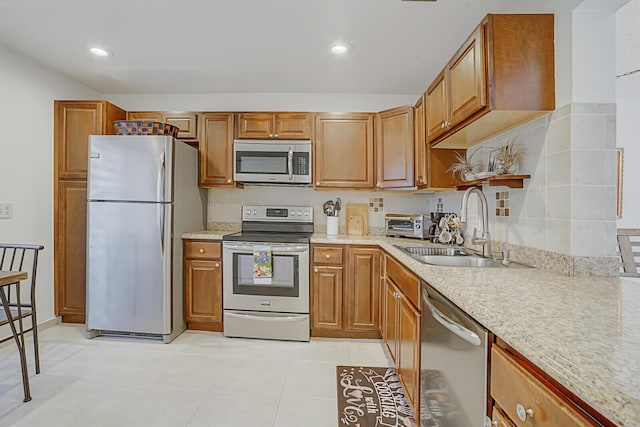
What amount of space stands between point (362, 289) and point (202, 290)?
1459 millimetres

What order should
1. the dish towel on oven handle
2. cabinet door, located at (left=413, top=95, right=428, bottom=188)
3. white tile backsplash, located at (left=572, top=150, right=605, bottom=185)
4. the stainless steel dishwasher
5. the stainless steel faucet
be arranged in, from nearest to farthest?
1. the stainless steel dishwasher
2. white tile backsplash, located at (left=572, top=150, right=605, bottom=185)
3. the stainless steel faucet
4. cabinet door, located at (left=413, top=95, right=428, bottom=188)
5. the dish towel on oven handle

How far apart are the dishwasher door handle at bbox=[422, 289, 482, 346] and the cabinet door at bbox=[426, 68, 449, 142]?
125 cm

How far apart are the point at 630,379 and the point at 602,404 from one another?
0.09 metres

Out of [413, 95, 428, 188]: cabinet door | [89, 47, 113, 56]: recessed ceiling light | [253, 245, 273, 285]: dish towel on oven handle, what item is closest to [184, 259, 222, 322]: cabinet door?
[253, 245, 273, 285]: dish towel on oven handle

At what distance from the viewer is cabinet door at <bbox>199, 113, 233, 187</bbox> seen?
3105mm

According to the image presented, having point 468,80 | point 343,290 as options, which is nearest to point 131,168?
point 343,290

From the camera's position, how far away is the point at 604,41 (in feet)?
4.52

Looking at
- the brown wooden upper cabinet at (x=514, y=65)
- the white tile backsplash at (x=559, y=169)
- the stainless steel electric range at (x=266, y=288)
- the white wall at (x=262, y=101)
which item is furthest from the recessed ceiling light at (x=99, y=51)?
the white tile backsplash at (x=559, y=169)

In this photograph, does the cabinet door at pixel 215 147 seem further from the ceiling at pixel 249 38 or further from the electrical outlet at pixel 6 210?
the electrical outlet at pixel 6 210

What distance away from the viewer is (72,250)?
2904mm

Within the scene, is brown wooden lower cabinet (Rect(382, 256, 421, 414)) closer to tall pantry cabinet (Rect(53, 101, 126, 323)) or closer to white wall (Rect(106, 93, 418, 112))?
white wall (Rect(106, 93, 418, 112))

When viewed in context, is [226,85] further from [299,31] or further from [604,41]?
[604,41]

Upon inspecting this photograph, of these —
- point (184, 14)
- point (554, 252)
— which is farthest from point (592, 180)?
point (184, 14)

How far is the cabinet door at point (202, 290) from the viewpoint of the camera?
283cm
